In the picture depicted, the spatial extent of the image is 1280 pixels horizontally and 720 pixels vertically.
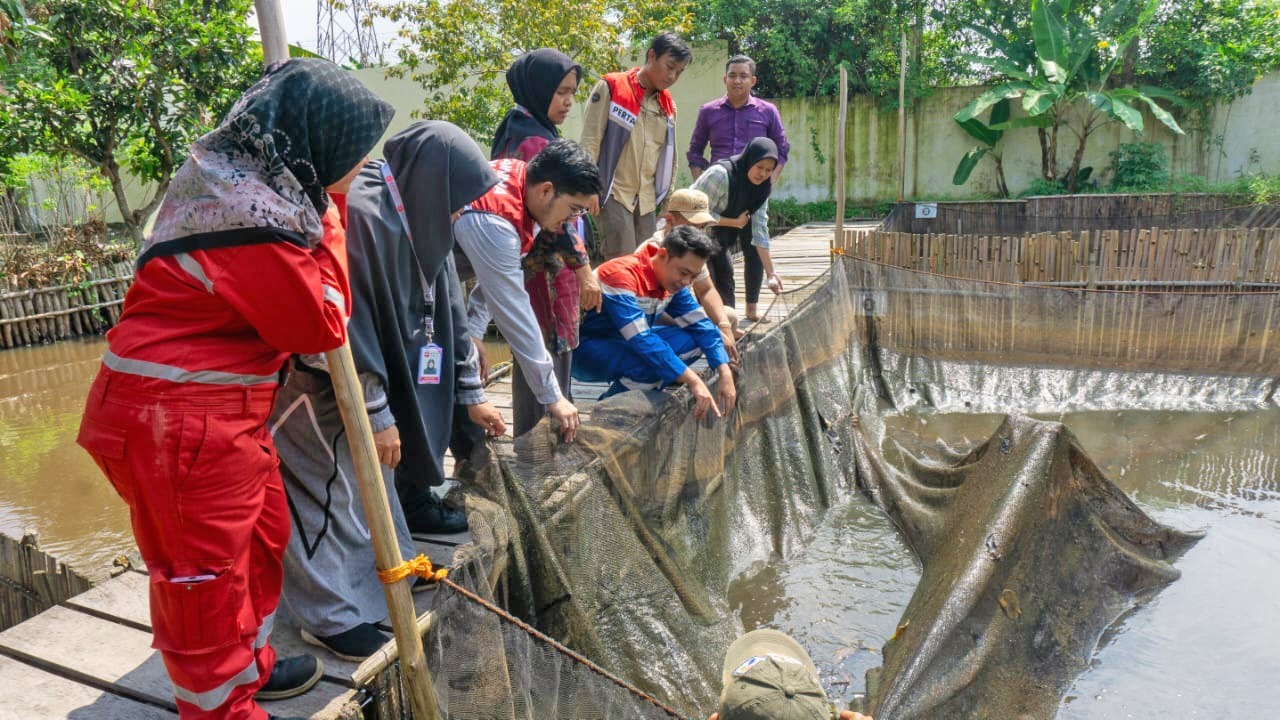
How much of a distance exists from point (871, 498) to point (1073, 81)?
1184 cm

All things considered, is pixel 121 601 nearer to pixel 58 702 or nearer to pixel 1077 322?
pixel 58 702

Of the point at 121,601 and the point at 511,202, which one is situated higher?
the point at 511,202

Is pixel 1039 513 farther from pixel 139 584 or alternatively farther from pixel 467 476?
pixel 139 584

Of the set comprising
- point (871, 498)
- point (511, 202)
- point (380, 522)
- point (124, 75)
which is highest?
point (124, 75)

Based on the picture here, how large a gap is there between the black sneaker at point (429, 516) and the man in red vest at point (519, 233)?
1.43 feet

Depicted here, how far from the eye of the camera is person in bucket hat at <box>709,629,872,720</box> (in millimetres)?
1553

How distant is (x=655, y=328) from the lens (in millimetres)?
4078

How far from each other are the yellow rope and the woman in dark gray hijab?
311 mm

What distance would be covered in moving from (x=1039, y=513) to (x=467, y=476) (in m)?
2.74

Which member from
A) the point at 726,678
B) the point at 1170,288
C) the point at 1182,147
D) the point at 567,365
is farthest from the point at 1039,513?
the point at 1182,147

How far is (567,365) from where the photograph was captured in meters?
3.42

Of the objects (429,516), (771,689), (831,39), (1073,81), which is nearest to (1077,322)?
(429,516)

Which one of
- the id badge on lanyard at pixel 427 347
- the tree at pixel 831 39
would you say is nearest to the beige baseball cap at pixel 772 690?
the id badge on lanyard at pixel 427 347

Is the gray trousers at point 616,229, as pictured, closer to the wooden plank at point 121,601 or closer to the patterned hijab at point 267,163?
the wooden plank at point 121,601
